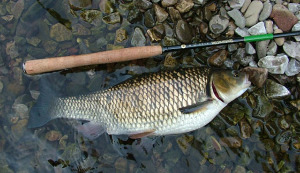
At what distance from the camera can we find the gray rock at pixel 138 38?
292 cm

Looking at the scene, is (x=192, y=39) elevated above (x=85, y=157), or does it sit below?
above

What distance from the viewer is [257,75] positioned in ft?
9.17

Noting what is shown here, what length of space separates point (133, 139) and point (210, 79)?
1119mm

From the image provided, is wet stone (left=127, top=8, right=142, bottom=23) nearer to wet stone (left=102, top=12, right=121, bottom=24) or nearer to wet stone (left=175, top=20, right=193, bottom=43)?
wet stone (left=102, top=12, right=121, bottom=24)

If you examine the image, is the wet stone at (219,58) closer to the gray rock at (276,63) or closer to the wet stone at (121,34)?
the gray rock at (276,63)

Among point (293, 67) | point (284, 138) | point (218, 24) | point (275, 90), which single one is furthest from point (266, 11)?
point (284, 138)

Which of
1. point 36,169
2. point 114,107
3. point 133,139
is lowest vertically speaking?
point 36,169

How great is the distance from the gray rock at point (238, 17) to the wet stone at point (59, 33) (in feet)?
6.35

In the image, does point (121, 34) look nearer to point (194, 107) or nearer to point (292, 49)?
point (194, 107)

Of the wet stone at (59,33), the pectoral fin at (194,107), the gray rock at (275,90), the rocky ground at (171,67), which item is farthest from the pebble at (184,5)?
the wet stone at (59,33)

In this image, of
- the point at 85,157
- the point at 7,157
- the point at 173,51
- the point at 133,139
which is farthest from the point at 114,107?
the point at 7,157

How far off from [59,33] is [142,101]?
138cm

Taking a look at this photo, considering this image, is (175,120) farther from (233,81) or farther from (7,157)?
(7,157)

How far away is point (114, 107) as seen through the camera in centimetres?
261
